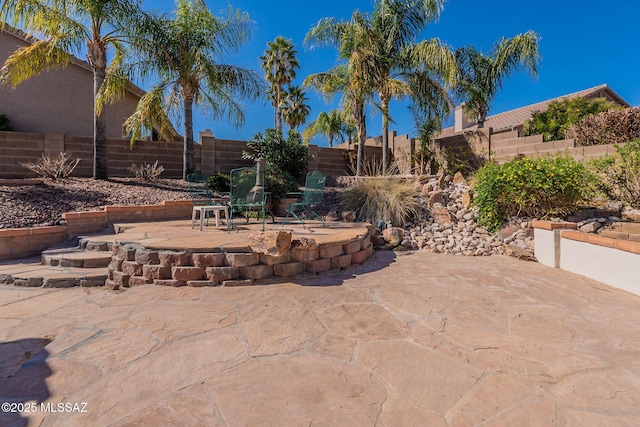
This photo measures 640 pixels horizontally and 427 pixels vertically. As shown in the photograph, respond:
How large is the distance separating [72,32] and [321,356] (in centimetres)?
926

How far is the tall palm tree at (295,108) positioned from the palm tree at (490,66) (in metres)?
10.2

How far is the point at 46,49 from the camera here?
6926 millimetres

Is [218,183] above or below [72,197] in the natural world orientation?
above

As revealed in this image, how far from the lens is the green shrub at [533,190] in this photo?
4742mm

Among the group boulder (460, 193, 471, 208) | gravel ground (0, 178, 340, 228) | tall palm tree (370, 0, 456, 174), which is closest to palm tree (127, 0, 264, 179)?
gravel ground (0, 178, 340, 228)

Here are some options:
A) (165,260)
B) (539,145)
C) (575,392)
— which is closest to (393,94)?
(539,145)

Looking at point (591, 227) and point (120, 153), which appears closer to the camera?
point (591, 227)

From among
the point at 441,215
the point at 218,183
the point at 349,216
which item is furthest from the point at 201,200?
the point at 441,215

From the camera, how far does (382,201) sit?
6.29 metres

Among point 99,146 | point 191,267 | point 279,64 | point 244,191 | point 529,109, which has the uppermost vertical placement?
point 279,64

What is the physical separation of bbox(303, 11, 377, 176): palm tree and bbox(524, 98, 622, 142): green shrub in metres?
7.08

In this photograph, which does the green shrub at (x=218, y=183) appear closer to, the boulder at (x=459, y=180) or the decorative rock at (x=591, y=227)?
the boulder at (x=459, y=180)

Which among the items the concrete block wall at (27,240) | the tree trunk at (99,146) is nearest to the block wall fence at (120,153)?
the tree trunk at (99,146)

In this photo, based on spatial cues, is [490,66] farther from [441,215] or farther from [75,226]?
[75,226]
